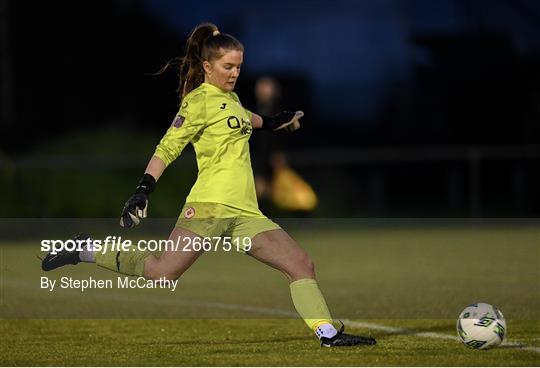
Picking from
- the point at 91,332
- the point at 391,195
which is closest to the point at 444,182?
the point at 391,195

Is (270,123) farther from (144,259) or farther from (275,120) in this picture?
(144,259)

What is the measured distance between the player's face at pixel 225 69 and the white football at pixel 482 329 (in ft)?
6.87

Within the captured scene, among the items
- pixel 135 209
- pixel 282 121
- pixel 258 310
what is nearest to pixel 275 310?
pixel 258 310

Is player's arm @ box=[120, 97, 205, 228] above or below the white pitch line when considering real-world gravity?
above

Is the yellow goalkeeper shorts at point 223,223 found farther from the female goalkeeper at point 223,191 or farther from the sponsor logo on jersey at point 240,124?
the sponsor logo on jersey at point 240,124

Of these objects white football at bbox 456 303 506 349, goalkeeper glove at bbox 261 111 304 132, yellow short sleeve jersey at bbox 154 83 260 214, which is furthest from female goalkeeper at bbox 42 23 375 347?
white football at bbox 456 303 506 349

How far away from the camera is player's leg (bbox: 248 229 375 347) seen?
833 cm

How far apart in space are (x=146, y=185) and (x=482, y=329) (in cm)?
227

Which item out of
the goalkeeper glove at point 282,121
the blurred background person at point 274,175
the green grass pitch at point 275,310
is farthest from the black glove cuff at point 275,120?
the blurred background person at point 274,175

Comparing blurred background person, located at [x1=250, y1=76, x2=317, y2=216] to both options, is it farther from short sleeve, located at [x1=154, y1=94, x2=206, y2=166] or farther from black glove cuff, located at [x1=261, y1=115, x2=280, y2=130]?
short sleeve, located at [x1=154, y1=94, x2=206, y2=166]

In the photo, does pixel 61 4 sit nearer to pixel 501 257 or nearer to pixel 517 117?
pixel 517 117

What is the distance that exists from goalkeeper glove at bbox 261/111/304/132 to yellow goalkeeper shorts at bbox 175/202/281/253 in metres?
0.78

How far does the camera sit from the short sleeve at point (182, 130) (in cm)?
819

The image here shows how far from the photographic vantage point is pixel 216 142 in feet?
27.3
